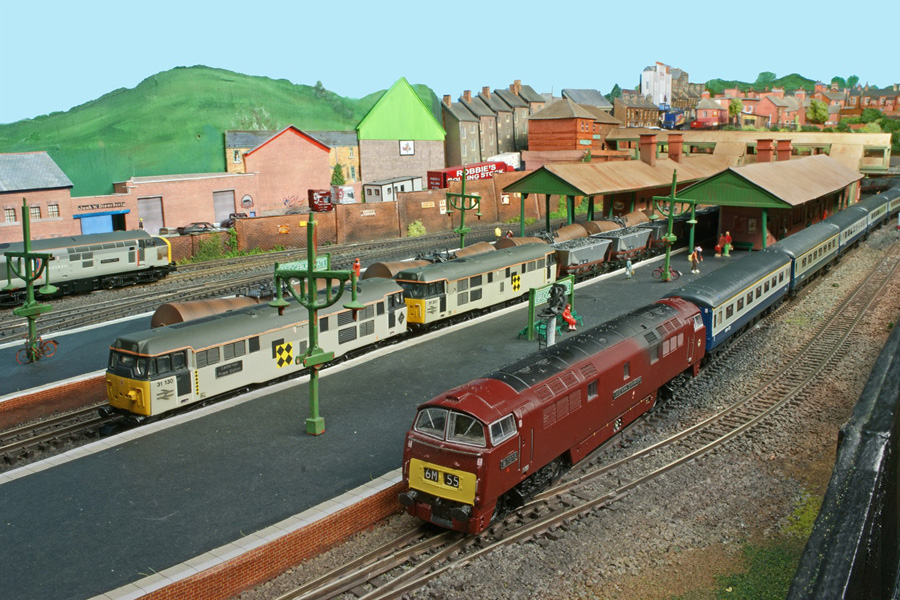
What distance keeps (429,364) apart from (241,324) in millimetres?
6743

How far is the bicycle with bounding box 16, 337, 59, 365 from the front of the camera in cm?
2638

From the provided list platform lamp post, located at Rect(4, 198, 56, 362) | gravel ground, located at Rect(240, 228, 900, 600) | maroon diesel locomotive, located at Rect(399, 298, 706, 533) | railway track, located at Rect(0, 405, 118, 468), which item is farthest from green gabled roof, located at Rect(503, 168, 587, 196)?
railway track, located at Rect(0, 405, 118, 468)

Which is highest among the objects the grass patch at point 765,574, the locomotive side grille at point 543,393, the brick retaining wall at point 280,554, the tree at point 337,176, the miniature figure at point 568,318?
the tree at point 337,176

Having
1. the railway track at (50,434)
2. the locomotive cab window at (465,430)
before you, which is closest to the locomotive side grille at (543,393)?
the locomotive cab window at (465,430)

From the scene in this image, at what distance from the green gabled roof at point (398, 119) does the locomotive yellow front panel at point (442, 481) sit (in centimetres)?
6701

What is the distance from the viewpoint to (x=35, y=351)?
86.7ft

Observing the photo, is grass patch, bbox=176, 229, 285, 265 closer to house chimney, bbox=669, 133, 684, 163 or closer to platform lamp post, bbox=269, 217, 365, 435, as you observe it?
platform lamp post, bbox=269, 217, 365, 435

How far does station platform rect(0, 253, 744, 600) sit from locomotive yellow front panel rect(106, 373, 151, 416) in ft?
2.09

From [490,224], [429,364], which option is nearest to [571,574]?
[429,364]

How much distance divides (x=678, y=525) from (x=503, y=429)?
457 centimetres

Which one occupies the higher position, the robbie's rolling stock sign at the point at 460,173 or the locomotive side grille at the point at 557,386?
the robbie's rolling stock sign at the point at 460,173

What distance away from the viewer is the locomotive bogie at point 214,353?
1944cm

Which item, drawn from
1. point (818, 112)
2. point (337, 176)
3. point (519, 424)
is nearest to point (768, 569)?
point (519, 424)

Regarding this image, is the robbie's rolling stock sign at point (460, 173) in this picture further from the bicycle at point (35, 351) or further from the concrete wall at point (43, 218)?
the bicycle at point (35, 351)
